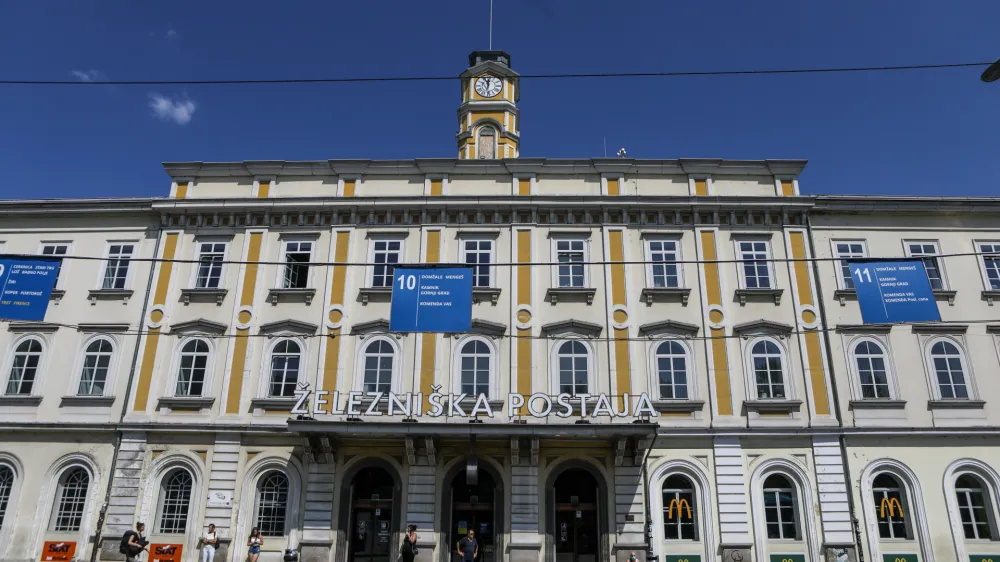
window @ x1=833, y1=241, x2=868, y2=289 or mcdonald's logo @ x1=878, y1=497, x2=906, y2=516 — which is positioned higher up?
window @ x1=833, y1=241, x2=868, y2=289

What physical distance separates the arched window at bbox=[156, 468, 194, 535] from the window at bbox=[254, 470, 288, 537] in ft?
7.56

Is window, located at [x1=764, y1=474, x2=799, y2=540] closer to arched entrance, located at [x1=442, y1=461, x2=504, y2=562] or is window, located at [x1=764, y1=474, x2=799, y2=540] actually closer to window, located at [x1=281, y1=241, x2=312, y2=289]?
arched entrance, located at [x1=442, y1=461, x2=504, y2=562]

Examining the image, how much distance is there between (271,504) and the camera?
23.4 metres

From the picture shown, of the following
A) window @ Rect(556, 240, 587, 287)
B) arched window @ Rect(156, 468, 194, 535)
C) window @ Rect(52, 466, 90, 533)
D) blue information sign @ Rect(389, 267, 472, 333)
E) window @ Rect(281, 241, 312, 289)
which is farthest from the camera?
window @ Rect(281, 241, 312, 289)

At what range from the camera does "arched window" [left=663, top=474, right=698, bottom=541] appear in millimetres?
22750

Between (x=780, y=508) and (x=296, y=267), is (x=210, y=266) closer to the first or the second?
(x=296, y=267)

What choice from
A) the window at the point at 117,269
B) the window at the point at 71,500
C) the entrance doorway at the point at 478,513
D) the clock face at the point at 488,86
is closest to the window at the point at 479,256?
the entrance doorway at the point at 478,513

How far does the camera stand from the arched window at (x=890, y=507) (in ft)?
74.4

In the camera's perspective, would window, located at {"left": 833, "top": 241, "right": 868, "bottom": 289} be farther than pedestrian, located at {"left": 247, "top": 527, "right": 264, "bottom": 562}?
Yes

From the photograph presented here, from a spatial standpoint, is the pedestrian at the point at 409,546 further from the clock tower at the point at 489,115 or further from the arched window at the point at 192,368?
the clock tower at the point at 489,115

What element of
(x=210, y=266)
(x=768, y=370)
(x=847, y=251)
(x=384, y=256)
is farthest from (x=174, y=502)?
(x=847, y=251)

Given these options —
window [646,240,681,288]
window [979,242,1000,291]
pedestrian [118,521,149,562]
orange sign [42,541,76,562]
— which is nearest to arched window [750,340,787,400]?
window [646,240,681,288]

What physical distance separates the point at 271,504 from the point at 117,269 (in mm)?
10664

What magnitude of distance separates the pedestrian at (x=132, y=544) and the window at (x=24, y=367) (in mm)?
7553
